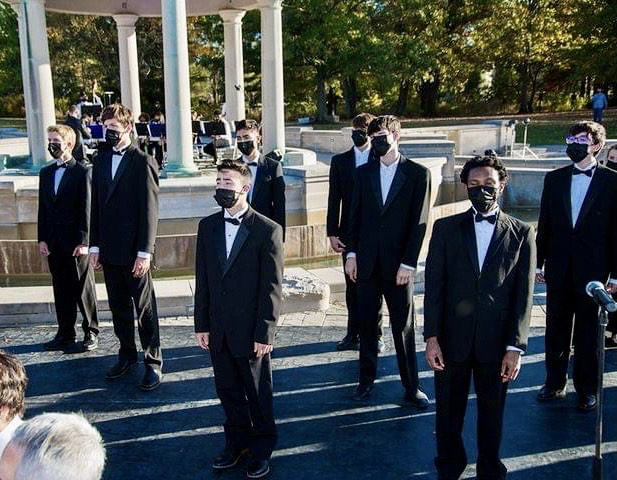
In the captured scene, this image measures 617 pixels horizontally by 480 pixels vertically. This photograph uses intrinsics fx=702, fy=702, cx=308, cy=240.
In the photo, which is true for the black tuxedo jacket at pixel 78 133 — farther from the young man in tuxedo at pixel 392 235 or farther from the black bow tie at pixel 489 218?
the black bow tie at pixel 489 218

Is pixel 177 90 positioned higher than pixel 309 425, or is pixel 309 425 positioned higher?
pixel 177 90

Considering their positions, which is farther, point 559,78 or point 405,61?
point 559,78

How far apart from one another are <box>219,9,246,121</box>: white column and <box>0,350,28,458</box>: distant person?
18.8 m

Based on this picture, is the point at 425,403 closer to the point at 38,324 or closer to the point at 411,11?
the point at 38,324

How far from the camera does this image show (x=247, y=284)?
181 inches

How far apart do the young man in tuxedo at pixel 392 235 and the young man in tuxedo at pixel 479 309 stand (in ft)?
3.82

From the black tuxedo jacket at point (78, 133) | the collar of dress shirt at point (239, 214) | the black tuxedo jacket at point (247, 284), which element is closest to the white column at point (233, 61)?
the black tuxedo jacket at point (78, 133)

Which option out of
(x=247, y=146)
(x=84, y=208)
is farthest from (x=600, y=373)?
(x=84, y=208)

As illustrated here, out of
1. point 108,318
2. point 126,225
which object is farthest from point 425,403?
point 108,318

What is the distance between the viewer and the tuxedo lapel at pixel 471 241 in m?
4.28

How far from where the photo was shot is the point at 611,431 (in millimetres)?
5234

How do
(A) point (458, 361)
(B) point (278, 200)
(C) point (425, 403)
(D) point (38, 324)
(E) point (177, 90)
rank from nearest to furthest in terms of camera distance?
(A) point (458, 361) → (C) point (425, 403) → (B) point (278, 200) → (D) point (38, 324) → (E) point (177, 90)

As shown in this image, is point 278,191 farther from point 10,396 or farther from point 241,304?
point 10,396

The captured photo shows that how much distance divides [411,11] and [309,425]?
130 ft
